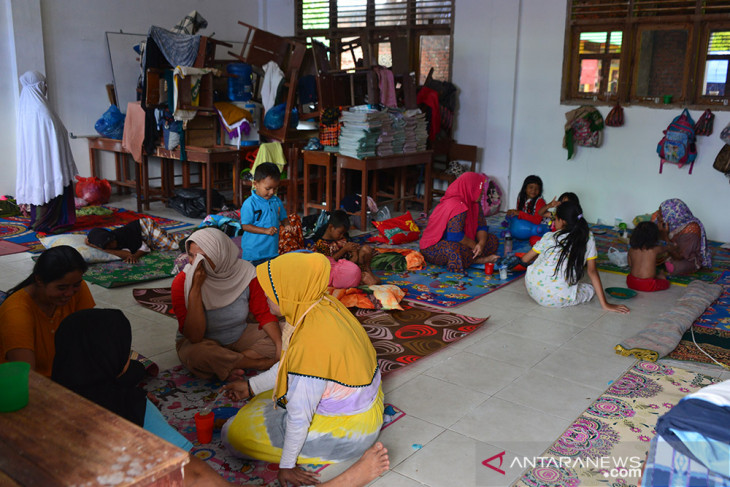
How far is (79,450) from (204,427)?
1425 millimetres

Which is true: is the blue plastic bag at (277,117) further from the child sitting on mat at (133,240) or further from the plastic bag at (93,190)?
the plastic bag at (93,190)

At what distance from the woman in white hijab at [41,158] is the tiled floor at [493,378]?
5.30 ft

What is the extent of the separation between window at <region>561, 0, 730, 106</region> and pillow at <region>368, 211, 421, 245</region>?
2761 millimetres

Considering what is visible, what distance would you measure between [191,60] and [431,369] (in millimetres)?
5581

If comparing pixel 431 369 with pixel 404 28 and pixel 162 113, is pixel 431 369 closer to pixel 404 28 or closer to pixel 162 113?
pixel 162 113

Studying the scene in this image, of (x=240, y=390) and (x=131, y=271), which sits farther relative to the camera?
(x=131, y=271)

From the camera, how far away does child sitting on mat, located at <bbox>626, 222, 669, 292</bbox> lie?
5383mm

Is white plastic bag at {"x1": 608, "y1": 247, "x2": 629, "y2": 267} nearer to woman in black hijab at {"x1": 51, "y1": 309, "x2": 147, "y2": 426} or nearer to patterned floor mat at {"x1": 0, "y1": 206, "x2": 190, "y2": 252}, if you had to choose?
patterned floor mat at {"x1": 0, "y1": 206, "x2": 190, "y2": 252}

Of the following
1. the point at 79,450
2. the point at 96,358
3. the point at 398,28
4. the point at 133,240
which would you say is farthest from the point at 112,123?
the point at 79,450

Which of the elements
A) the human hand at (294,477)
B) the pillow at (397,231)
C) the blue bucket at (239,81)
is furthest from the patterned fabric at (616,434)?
the blue bucket at (239,81)

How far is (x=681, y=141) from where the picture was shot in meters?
7.09

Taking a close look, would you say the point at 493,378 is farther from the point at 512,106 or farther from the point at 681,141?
the point at 512,106

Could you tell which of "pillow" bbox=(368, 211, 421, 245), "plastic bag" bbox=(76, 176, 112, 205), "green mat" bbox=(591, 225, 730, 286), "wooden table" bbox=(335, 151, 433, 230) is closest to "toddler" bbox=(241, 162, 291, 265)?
"pillow" bbox=(368, 211, 421, 245)

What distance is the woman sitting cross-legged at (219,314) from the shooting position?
3484 millimetres
